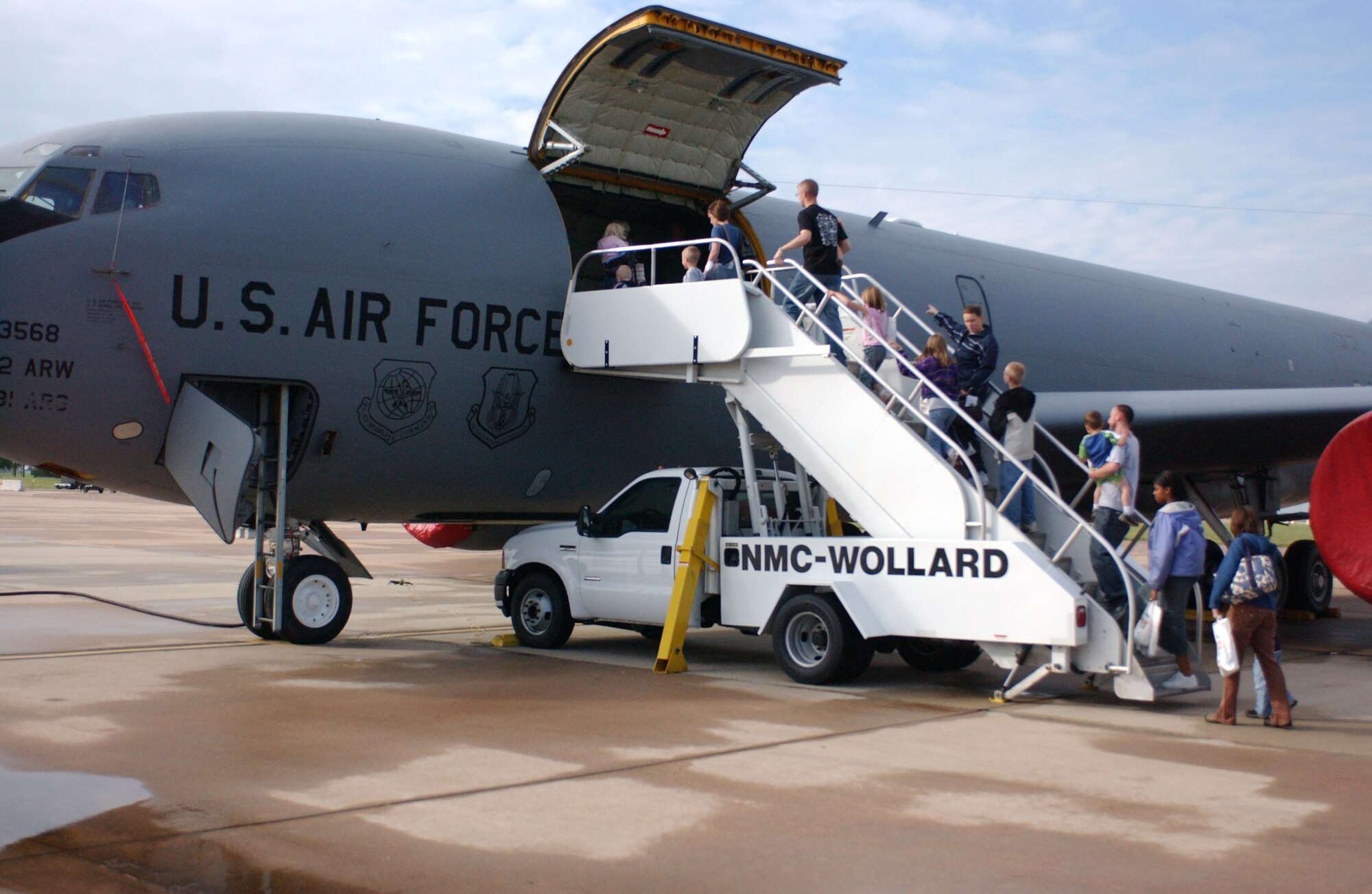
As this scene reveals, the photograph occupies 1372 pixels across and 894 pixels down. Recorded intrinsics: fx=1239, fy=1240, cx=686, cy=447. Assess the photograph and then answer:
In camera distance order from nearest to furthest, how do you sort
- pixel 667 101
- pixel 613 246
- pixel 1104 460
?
pixel 1104 460, pixel 613 246, pixel 667 101

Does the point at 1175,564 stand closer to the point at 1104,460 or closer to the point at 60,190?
the point at 1104,460

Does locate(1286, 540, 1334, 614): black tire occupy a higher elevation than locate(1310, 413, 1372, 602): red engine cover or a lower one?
lower

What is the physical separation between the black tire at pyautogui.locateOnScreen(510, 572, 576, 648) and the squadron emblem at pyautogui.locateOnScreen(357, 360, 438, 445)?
74.5 inches

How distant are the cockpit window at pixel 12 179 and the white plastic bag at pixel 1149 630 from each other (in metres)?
9.13

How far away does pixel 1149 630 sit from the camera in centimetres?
857

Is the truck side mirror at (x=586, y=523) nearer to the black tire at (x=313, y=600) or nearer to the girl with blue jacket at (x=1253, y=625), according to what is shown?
the black tire at (x=313, y=600)

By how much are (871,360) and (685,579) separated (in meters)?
2.50

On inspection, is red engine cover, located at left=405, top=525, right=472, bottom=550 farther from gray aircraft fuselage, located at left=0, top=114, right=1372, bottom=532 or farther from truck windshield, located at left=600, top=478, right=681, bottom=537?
truck windshield, located at left=600, top=478, right=681, bottom=537

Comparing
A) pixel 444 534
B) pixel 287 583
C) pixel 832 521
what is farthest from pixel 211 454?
pixel 832 521

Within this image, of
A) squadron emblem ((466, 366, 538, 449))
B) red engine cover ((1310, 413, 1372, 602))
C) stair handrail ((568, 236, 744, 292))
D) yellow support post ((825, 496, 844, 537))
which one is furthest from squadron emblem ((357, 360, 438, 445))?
red engine cover ((1310, 413, 1372, 602))

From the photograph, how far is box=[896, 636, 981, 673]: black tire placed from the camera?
34.2 ft

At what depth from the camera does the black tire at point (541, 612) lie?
11.6m

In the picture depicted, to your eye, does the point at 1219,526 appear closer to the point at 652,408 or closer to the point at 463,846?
the point at 652,408

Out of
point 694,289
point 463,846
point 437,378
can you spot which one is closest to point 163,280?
point 437,378
